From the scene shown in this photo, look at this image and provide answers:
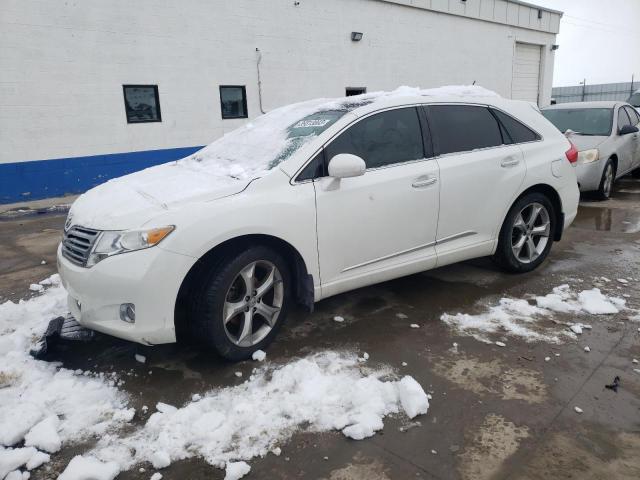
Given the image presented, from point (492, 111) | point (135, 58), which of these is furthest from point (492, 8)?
point (492, 111)

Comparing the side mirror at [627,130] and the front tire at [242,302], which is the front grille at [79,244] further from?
the side mirror at [627,130]

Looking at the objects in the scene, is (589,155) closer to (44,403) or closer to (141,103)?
(44,403)

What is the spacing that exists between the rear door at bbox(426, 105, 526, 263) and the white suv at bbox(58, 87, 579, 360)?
0.01 m

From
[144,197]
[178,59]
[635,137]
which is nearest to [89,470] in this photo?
[144,197]

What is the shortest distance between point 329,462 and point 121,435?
110cm

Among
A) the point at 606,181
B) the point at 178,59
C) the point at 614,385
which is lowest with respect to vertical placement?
the point at 614,385

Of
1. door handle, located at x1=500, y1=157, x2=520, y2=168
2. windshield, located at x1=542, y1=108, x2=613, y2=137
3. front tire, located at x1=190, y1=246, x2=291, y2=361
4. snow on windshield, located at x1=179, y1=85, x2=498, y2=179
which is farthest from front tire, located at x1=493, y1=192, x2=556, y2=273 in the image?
windshield, located at x1=542, y1=108, x2=613, y2=137

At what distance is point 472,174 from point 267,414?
2.55 metres

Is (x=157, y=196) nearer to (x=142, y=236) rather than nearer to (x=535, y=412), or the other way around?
(x=142, y=236)

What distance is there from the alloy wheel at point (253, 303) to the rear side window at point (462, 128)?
1738 millimetres

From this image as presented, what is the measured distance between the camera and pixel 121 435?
251cm

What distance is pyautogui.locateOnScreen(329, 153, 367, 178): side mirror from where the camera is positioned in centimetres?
317

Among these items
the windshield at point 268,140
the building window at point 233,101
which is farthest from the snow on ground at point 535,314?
the building window at point 233,101

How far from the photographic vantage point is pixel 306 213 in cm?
320
